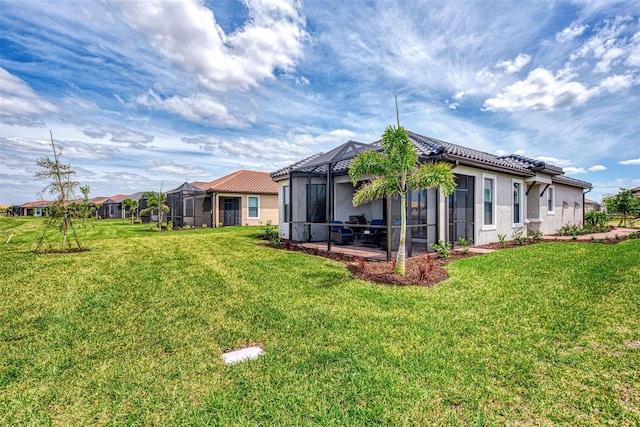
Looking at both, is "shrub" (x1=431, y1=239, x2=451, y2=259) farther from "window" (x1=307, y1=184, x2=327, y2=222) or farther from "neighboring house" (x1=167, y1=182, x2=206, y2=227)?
"neighboring house" (x1=167, y1=182, x2=206, y2=227)

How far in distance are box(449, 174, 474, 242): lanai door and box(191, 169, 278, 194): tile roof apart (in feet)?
56.1

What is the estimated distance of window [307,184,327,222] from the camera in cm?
1329

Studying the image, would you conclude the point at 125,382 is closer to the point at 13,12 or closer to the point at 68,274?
the point at 68,274

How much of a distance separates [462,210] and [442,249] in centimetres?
256

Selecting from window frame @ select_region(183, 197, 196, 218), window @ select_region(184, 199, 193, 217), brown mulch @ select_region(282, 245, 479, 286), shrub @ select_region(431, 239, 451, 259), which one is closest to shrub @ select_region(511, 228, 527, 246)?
brown mulch @ select_region(282, 245, 479, 286)

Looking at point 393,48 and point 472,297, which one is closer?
point 472,297

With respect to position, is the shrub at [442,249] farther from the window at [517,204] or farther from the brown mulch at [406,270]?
the window at [517,204]

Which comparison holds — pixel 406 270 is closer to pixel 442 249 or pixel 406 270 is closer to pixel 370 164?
pixel 442 249

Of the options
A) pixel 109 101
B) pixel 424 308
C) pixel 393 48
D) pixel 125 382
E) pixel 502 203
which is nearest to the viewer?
pixel 125 382

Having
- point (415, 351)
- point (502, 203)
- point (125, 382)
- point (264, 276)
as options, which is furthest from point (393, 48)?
point (125, 382)

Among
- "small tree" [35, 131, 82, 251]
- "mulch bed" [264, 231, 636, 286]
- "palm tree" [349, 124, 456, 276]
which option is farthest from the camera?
"small tree" [35, 131, 82, 251]

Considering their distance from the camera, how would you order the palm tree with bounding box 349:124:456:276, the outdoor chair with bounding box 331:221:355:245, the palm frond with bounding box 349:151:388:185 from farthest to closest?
the outdoor chair with bounding box 331:221:355:245 < the palm frond with bounding box 349:151:388:185 < the palm tree with bounding box 349:124:456:276

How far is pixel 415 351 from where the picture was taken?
133 inches

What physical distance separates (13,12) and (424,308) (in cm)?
1228
